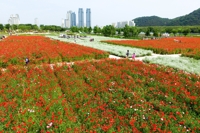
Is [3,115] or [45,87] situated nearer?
[3,115]

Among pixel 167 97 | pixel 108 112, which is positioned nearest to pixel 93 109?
pixel 108 112

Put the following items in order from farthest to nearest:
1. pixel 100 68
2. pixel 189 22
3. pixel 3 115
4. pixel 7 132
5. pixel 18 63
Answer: pixel 189 22, pixel 18 63, pixel 100 68, pixel 3 115, pixel 7 132

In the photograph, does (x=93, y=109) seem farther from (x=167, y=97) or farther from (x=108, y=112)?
(x=167, y=97)

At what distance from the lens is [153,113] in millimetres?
5902

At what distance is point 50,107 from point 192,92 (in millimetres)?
6069

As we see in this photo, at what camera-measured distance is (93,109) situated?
593 cm

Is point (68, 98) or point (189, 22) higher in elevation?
point (189, 22)

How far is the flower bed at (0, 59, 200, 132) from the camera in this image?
5.05m

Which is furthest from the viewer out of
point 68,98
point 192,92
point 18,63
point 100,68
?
point 18,63

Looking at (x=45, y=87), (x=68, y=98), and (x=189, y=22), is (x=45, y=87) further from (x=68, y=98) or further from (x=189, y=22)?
(x=189, y=22)

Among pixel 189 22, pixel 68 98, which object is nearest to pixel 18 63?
pixel 68 98

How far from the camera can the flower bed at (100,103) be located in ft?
16.6

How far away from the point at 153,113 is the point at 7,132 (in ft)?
14.8

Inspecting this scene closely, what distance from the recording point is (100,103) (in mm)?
6520
